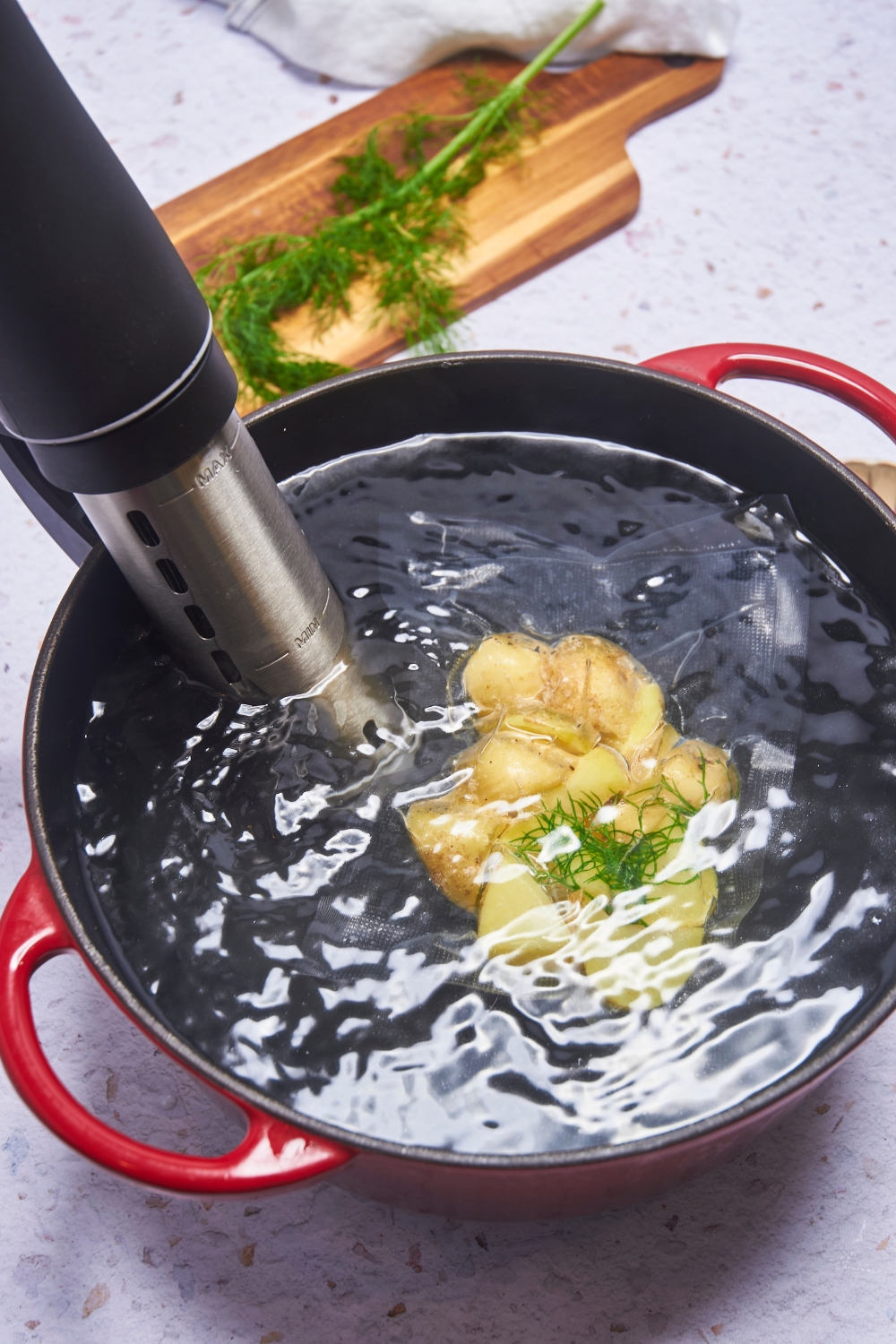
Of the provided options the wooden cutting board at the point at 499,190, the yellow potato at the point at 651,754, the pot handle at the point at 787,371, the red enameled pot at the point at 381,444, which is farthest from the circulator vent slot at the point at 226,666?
the wooden cutting board at the point at 499,190

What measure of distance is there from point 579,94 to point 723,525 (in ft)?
2.60

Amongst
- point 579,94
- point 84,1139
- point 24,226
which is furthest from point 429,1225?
point 579,94

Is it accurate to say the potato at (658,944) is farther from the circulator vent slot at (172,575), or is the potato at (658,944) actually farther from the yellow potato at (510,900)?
the circulator vent slot at (172,575)

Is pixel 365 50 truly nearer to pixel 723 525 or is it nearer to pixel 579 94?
pixel 579 94

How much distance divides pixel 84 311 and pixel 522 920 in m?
0.49

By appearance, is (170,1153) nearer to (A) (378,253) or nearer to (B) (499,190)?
(A) (378,253)

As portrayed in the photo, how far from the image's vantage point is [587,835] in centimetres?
81

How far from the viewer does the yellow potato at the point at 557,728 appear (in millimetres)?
857

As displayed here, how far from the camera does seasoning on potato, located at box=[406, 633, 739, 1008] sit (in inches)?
31.2

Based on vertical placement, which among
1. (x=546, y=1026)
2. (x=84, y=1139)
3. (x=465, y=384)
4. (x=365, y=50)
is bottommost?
(x=546, y=1026)

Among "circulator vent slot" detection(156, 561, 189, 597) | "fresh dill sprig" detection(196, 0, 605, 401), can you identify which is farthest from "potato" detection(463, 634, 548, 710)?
"fresh dill sprig" detection(196, 0, 605, 401)

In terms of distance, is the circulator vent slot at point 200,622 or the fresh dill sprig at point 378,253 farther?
the fresh dill sprig at point 378,253

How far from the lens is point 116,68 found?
1631mm

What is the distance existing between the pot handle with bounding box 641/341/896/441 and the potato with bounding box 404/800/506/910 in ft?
1.34
